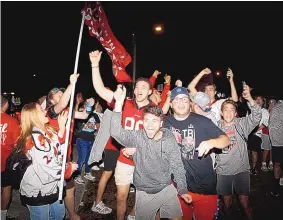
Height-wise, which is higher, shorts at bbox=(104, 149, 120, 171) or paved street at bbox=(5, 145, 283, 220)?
shorts at bbox=(104, 149, 120, 171)

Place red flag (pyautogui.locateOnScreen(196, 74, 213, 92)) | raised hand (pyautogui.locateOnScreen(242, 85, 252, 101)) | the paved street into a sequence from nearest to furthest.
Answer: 1. raised hand (pyautogui.locateOnScreen(242, 85, 252, 101))
2. the paved street
3. red flag (pyautogui.locateOnScreen(196, 74, 213, 92))

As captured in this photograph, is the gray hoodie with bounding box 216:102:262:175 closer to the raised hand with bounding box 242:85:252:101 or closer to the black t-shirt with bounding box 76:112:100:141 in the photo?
the raised hand with bounding box 242:85:252:101

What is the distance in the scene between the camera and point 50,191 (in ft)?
11.3

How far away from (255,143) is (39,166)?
7.91m

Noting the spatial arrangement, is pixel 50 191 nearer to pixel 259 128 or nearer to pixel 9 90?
pixel 259 128

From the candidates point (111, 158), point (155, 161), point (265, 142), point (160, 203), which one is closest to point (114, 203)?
point (111, 158)

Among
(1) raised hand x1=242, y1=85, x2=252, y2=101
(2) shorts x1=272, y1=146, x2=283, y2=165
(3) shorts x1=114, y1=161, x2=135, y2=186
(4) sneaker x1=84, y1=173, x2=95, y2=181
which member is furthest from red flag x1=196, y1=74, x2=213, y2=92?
(4) sneaker x1=84, y1=173, x2=95, y2=181

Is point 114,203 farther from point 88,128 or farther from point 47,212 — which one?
point 47,212

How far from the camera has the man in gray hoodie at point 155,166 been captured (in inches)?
136

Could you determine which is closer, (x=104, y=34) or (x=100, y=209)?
(x=104, y=34)

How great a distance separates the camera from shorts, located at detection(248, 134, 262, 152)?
915cm

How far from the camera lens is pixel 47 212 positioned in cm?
344

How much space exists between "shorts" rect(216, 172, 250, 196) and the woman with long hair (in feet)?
9.44

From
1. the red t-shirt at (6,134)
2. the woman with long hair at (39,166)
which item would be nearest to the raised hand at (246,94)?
the woman with long hair at (39,166)
